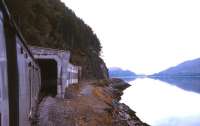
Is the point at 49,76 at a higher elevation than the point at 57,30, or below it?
below

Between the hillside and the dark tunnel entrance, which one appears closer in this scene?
the dark tunnel entrance

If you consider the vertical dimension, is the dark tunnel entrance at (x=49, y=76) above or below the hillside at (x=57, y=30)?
below

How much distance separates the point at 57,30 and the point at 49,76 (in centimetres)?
4289

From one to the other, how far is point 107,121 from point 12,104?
16690 millimetres

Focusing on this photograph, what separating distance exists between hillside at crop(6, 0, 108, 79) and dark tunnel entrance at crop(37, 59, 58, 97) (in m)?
5.71

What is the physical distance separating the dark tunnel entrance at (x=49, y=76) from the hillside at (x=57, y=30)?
5709 millimetres

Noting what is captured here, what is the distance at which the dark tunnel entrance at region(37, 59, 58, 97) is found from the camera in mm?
27717

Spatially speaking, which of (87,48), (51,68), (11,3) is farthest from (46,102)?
(87,48)

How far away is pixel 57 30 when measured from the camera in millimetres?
70812

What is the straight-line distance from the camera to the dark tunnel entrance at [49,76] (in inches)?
1091

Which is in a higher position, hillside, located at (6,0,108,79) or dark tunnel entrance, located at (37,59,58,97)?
hillside, located at (6,0,108,79)

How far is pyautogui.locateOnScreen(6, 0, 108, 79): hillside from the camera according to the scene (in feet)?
146

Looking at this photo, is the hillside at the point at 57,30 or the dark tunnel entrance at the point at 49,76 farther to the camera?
the hillside at the point at 57,30

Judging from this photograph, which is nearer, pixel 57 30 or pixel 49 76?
pixel 49 76
